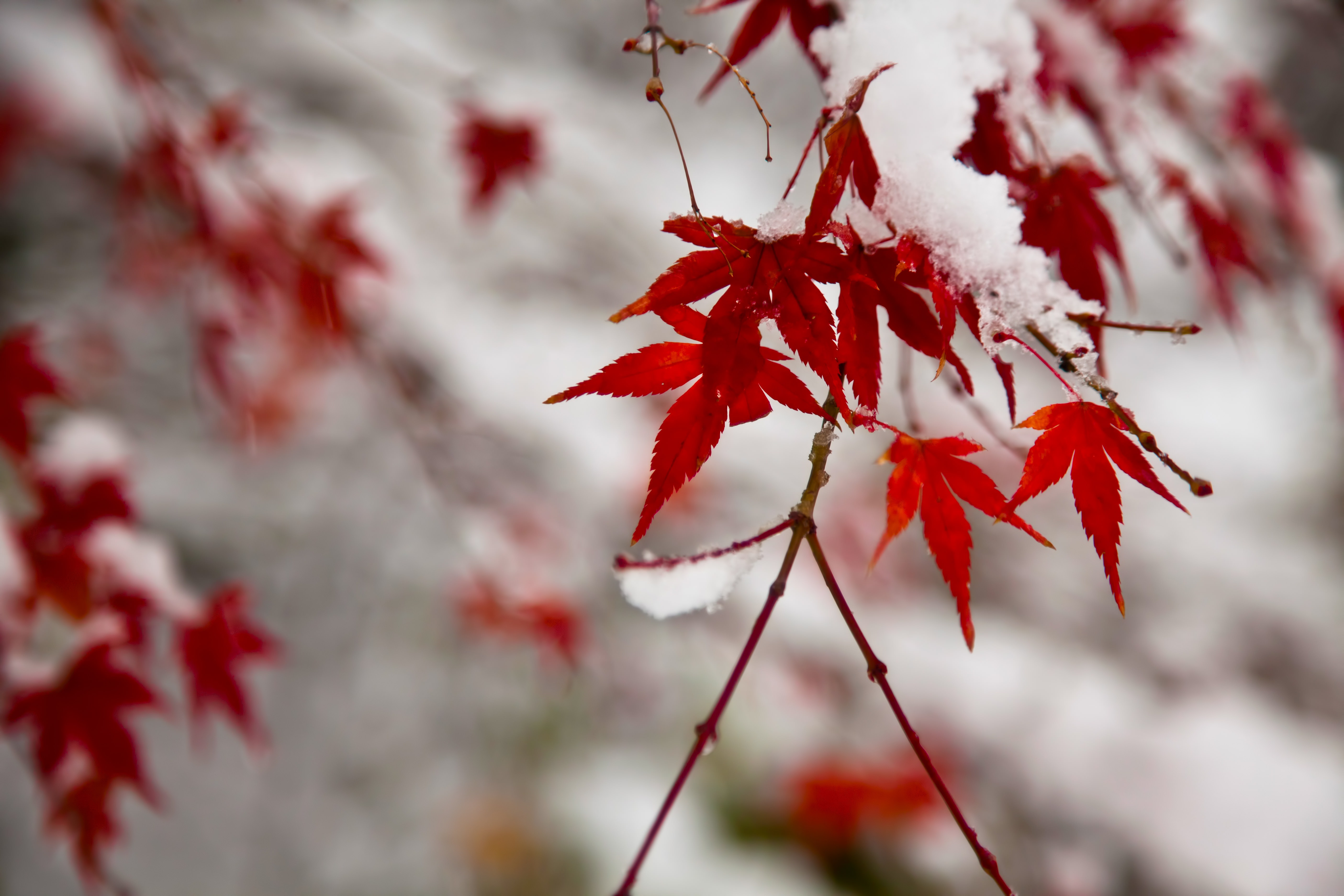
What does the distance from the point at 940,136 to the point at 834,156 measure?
115mm

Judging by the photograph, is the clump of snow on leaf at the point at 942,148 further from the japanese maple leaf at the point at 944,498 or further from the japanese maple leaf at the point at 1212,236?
the japanese maple leaf at the point at 1212,236

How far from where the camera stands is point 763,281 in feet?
1.53

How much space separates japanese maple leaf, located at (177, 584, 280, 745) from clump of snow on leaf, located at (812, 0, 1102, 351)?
110 cm

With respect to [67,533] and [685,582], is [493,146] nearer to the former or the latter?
[67,533]

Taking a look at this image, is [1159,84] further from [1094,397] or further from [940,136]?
[940,136]

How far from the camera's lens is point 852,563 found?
101 inches

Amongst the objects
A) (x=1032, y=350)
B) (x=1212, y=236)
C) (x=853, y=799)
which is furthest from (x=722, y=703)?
(x=853, y=799)

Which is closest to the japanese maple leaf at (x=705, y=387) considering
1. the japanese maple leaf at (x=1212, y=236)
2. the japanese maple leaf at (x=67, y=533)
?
the japanese maple leaf at (x=1212, y=236)

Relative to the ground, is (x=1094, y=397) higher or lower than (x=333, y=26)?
lower

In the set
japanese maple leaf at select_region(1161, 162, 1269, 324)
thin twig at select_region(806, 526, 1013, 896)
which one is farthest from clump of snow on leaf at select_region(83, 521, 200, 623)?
japanese maple leaf at select_region(1161, 162, 1269, 324)

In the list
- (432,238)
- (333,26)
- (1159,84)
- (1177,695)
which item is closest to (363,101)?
(333,26)

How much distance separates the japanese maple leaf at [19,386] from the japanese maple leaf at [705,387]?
999mm

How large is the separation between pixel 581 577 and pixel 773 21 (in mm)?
2029

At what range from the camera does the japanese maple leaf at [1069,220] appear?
1.94 ft
